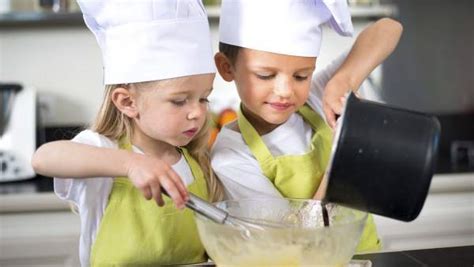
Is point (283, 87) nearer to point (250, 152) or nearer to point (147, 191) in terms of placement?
point (250, 152)

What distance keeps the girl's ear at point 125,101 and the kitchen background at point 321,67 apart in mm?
843

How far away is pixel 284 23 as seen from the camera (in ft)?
3.18

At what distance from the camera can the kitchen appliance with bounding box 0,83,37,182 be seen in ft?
5.88

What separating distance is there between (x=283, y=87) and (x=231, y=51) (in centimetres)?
12

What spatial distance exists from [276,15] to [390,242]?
1121mm

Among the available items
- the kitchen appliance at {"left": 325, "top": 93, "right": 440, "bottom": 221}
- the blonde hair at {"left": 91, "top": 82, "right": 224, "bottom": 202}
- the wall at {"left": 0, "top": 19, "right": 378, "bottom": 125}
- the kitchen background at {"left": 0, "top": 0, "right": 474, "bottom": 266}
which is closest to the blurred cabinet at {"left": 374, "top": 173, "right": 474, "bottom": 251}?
the kitchen background at {"left": 0, "top": 0, "right": 474, "bottom": 266}

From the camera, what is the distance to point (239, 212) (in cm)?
86

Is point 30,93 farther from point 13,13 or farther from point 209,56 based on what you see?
point 209,56

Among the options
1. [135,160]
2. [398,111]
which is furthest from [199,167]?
[398,111]

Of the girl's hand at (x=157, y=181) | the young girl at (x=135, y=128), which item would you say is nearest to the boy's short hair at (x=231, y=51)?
the young girl at (x=135, y=128)

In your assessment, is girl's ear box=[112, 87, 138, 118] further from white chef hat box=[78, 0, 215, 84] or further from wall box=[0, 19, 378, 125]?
wall box=[0, 19, 378, 125]

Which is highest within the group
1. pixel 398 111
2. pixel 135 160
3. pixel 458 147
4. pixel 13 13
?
pixel 398 111

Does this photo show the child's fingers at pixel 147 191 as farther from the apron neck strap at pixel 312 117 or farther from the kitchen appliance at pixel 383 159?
the apron neck strap at pixel 312 117

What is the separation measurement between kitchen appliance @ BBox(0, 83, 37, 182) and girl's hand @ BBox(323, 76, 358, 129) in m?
1.06
